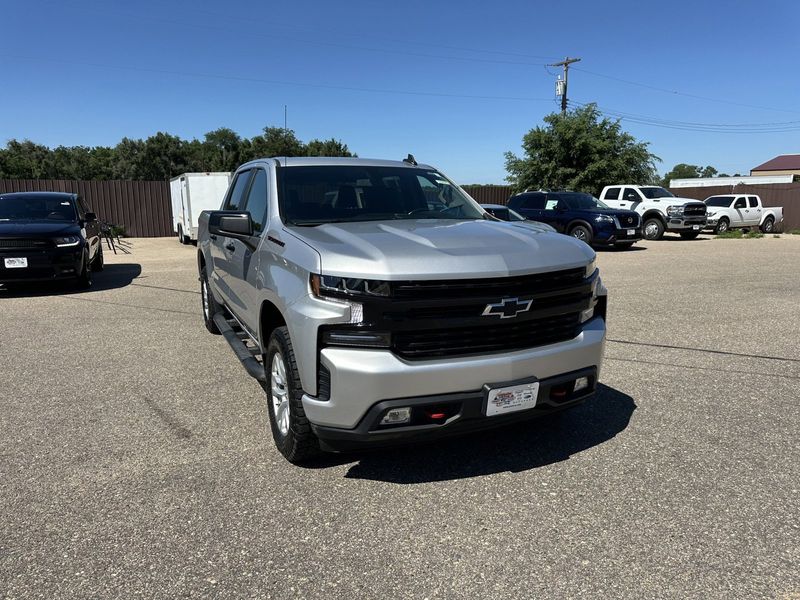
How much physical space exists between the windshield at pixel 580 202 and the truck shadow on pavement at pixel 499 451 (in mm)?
14652

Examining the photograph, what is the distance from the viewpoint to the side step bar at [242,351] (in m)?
3.84

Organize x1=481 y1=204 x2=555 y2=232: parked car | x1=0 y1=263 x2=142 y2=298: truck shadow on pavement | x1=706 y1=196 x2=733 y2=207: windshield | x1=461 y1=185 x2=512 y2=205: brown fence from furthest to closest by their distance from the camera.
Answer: x1=461 y1=185 x2=512 y2=205: brown fence
x1=706 y1=196 x2=733 y2=207: windshield
x1=0 y1=263 x2=142 y2=298: truck shadow on pavement
x1=481 y1=204 x2=555 y2=232: parked car

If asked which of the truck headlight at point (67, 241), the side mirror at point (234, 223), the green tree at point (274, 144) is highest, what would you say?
the green tree at point (274, 144)

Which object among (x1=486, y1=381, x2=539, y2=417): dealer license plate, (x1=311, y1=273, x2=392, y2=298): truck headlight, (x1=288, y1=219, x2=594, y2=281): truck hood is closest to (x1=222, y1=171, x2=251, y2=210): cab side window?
(x1=288, y1=219, x2=594, y2=281): truck hood

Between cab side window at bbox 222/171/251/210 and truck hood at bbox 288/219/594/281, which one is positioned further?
cab side window at bbox 222/171/251/210

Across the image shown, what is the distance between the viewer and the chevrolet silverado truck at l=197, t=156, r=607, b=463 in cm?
281

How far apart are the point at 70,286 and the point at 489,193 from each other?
24803 mm

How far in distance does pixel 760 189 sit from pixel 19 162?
72251 mm

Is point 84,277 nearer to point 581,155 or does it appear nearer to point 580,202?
point 580,202

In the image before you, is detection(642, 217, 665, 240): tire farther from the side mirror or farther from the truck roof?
the side mirror

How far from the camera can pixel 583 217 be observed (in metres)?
17.3

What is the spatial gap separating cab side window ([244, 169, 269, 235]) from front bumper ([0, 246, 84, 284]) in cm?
600

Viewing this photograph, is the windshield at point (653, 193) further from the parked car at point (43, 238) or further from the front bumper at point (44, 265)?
the front bumper at point (44, 265)

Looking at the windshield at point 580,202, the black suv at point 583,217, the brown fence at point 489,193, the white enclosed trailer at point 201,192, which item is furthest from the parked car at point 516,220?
the brown fence at point 489,193
